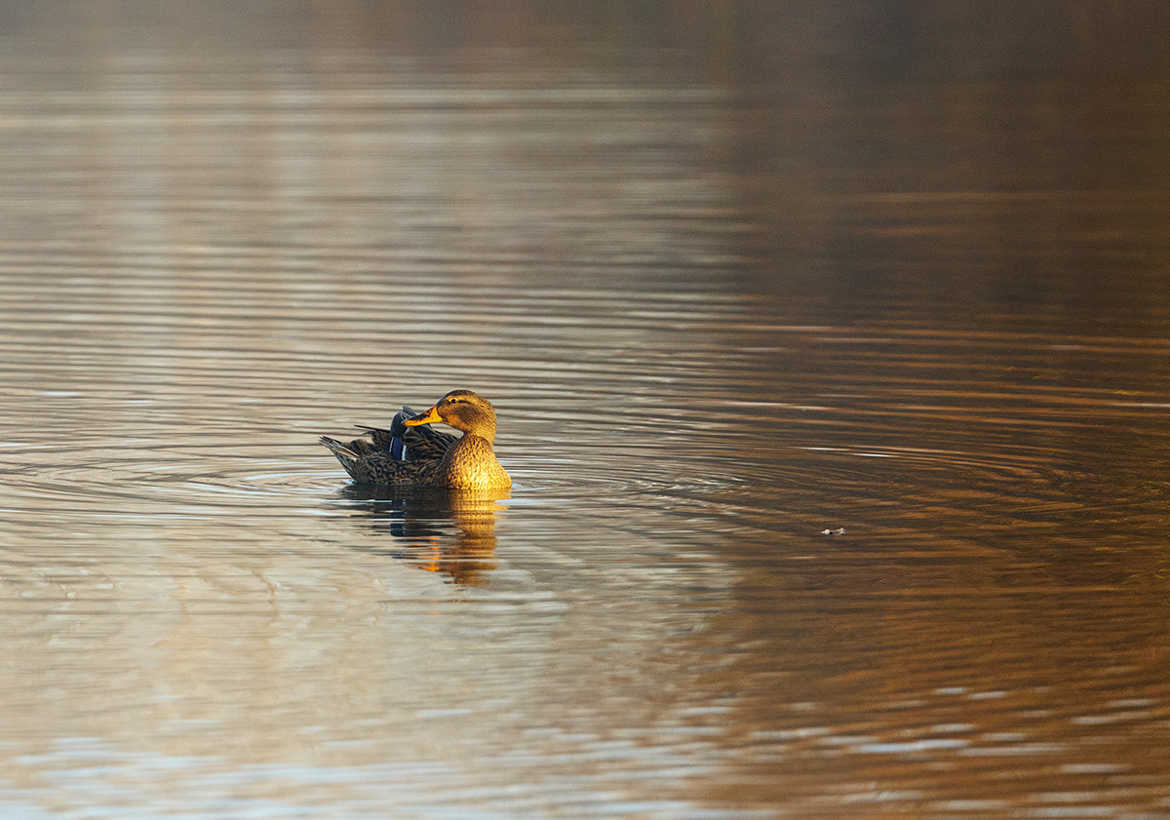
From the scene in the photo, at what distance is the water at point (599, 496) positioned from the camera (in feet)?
29.2

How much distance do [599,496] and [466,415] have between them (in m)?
0.96

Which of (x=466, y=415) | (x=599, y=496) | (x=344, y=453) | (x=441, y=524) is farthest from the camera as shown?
(x=344, y=453)

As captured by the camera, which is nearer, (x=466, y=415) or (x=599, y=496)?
(x=599, y=496)

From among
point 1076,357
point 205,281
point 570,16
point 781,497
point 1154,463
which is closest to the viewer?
point 781,497

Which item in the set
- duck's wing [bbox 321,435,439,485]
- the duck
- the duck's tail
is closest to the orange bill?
the duck

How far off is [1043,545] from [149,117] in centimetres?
3664

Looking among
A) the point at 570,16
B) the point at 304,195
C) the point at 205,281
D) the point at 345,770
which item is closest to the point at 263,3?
the point at 570,16

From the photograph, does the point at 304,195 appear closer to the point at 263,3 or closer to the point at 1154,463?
the point at 1154,463

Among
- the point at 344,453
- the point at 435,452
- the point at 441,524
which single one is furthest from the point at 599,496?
the point at 344,453

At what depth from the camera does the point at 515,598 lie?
11125mm

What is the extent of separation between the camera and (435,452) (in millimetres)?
13961

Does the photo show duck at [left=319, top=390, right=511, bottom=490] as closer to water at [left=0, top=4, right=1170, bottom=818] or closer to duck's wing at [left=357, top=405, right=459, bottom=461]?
duck's wing at [left=357, top=405, right=459, bottom=461]

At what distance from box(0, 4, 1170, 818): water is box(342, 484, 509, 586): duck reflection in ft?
0.11

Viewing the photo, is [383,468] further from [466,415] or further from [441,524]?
Answer: [441,524]
